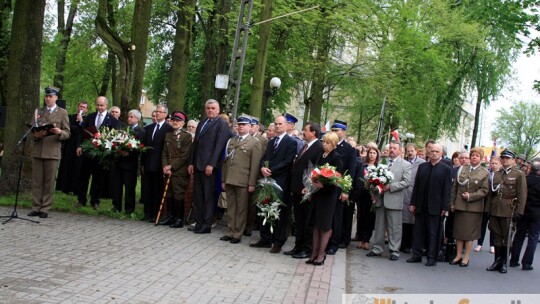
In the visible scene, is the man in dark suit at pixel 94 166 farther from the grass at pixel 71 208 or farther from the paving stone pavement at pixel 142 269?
the paving stone pavement at pixel 142 269

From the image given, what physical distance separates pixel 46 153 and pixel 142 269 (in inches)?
171

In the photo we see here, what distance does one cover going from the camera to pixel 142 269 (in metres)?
7.50

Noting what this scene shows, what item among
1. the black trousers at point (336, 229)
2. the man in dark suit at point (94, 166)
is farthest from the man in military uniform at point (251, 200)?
the man in dark suit at point (94, 166)

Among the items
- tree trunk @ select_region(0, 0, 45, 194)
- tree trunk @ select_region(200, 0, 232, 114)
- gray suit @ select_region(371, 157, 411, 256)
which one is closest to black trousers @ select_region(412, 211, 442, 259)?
gray suit @ select_region(371, 157, 411, 256)

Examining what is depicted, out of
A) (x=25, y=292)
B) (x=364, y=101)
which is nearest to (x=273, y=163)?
(x=25, y=292)

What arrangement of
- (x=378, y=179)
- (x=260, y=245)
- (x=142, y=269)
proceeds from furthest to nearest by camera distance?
(x=378, y=179) → (x=260, y=245) → (x=142, y=269)

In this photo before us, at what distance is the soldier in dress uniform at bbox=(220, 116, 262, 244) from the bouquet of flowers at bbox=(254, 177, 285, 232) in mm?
605

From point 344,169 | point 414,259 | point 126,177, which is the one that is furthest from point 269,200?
point 126,177

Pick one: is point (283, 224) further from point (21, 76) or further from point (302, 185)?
point (21, 76)

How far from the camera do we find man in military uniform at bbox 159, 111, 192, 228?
11.4 meters

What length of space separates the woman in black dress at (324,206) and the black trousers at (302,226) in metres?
0.31

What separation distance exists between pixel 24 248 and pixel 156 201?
157 inches

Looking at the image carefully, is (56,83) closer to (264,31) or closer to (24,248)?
(264,31)

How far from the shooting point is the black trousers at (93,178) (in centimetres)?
1226
